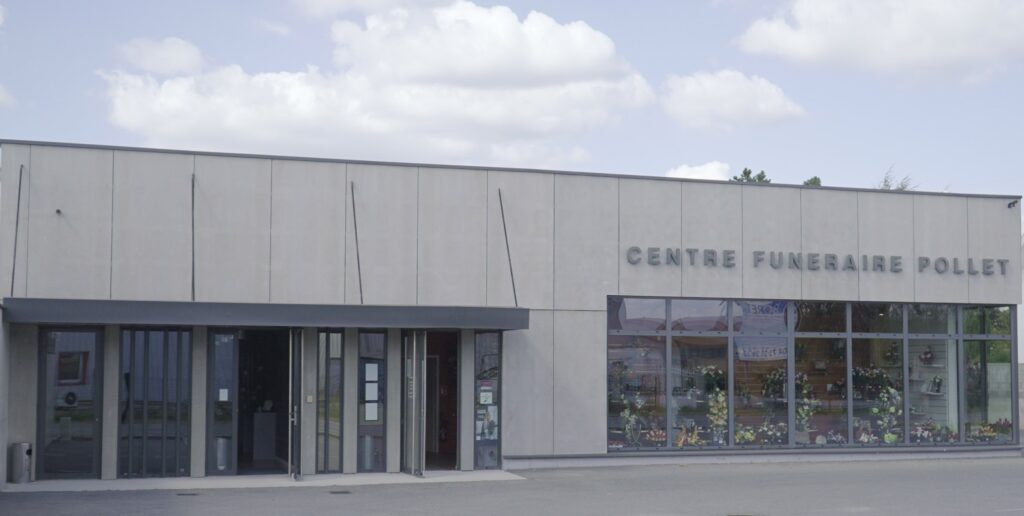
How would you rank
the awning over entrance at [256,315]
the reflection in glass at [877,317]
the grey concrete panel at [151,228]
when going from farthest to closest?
1. the reflection in glass at [877,317]
2. the grey concrete panel at [151,228]
3. the awning over entrance at [256,315]

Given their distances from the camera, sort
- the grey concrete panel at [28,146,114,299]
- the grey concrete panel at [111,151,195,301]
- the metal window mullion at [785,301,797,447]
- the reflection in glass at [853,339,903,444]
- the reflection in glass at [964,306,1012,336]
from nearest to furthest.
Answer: the grey concrete panel at [28,146,114,299], the grey concrete panel at [111,151,195,301], the metal window mullion at [785,301,797,447], the reflection in glass at [853,339,903,444], the reflection in glass at [964,306,1012,336]

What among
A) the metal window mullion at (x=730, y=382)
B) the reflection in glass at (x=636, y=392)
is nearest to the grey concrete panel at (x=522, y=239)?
the reflection in glass at (x=636, y=392)

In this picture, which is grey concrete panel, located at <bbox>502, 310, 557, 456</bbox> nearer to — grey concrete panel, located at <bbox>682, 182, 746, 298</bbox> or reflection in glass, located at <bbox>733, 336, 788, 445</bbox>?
grey concrete panel, located at <bbox>682, 182, 746, 298</bbox>

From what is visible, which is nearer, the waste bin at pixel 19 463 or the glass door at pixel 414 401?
the waste bin at pixel 19 463

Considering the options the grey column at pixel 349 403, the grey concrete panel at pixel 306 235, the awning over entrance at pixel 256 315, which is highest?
the grey concrete panel at pixel 306 235

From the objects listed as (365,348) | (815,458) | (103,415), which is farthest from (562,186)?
(103,415)

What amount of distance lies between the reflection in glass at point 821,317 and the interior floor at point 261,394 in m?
10.7

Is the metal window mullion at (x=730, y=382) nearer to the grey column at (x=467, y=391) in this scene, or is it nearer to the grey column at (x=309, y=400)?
the grey column at (x=467, y=391)

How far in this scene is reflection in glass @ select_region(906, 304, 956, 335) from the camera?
2578 centimetres

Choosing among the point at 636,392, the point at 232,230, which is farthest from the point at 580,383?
the point at 232,230

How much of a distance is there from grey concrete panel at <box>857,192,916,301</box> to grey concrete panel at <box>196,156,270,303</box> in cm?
1245

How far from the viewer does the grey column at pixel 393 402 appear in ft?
70.3

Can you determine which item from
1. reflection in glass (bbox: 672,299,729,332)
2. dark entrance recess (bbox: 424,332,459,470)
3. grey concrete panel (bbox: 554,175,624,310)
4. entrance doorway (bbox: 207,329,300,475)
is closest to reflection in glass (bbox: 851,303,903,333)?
reflection in glass (bbox: 672,299,729,332)

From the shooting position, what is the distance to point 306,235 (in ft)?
70.6
